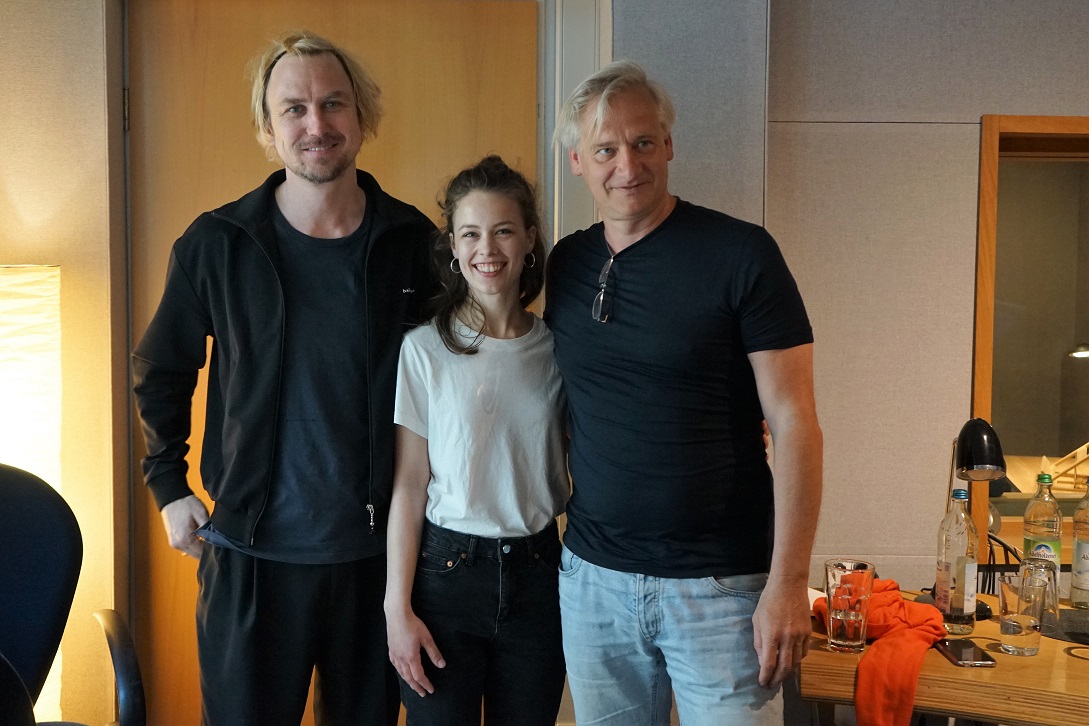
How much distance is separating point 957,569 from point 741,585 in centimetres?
72

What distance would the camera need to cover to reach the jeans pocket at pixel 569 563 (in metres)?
1.63

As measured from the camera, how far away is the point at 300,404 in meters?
1.77

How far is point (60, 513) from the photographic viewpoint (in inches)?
70.0

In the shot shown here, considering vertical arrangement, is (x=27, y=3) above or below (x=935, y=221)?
above

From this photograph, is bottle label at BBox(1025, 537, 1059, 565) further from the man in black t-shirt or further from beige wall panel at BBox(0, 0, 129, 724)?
beige wall panel at BBox(0, 0, 129, 724)

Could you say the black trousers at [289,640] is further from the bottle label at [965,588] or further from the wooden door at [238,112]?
the bottle label at [965,588]

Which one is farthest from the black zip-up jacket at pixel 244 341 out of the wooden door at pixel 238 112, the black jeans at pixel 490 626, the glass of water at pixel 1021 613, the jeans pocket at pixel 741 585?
the glass of water at pixel 1021 613

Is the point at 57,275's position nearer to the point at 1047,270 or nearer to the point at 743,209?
the point at 743,209

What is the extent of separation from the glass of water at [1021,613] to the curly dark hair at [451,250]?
124 centimetres

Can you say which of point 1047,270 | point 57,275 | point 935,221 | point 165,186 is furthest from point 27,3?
point 1047,270

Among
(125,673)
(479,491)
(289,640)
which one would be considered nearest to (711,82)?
(479,491)

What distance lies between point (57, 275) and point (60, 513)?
815 millimetres

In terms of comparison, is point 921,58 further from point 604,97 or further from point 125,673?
point 125,673

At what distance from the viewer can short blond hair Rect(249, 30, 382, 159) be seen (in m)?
1.78
